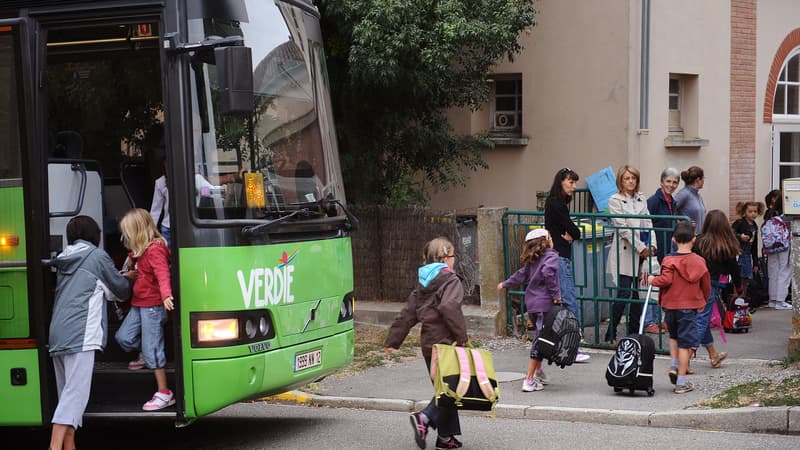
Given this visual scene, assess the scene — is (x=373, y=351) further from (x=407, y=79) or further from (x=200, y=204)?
(x=200, y=204)

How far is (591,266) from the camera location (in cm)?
1259

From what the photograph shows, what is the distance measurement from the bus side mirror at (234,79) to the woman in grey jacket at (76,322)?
1355mm

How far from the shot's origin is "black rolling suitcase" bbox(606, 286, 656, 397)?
9.35 metres

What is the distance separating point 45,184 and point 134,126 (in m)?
1.69

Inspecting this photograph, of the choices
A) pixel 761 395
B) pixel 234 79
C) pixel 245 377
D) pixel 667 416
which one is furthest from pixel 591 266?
pixel 234 79

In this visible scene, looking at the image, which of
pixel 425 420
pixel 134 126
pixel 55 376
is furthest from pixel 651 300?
pixel 55 376

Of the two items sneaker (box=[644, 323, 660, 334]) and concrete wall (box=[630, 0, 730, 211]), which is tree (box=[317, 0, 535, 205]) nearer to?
concrete wall (box=[630, 0, 730, 211])

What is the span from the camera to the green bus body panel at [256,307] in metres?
7.15

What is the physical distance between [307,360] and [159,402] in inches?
42.8

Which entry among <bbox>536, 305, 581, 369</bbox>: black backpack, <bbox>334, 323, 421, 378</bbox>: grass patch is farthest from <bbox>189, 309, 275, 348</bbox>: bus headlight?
<bbox>334, 323, 421, 378</bbox>: grass patch

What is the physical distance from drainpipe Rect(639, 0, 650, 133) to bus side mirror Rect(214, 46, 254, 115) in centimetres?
1017

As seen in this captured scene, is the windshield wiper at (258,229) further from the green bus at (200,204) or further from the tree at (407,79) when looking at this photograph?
the tree at (407,79)

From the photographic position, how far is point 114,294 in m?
7.50

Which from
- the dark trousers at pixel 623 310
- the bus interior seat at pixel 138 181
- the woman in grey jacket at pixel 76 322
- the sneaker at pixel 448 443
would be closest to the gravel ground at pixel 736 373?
the dark trousers at pixel 623 310
